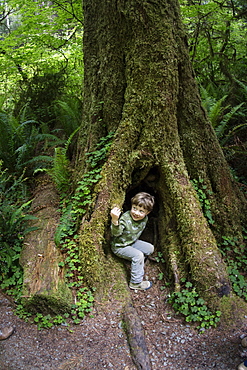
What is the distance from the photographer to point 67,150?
214 inches

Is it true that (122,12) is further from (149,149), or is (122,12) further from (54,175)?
(54,175)

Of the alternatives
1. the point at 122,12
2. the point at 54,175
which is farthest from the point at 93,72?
the point at 54,175

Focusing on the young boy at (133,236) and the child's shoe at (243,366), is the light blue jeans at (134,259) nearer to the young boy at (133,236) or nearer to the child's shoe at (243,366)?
the young boy at (133,236)

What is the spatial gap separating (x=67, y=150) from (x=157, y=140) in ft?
7.14

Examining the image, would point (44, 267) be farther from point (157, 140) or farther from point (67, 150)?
point (67, 150)

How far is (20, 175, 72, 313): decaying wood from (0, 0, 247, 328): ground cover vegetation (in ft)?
0.32

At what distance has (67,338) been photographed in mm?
2867

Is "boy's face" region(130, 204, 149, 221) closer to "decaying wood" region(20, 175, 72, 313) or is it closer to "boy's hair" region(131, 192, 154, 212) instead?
"boy's hair" region(131, 192, 154, 212)

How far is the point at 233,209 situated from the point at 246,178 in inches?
44.9

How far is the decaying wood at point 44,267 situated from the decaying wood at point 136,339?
0.67 meters

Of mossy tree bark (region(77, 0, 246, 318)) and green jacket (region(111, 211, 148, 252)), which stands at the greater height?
mossy tree bark (region(77, 0, 246, 318))

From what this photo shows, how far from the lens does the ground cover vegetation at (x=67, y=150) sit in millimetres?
3404

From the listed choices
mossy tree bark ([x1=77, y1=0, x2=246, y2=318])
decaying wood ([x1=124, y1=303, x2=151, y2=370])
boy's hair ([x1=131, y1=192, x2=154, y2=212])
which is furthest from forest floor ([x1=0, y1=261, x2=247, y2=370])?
boy's hair ([x1=131, y1=192, x2=154, y2=212])

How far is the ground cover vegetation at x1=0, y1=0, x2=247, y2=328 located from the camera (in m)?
3.40
